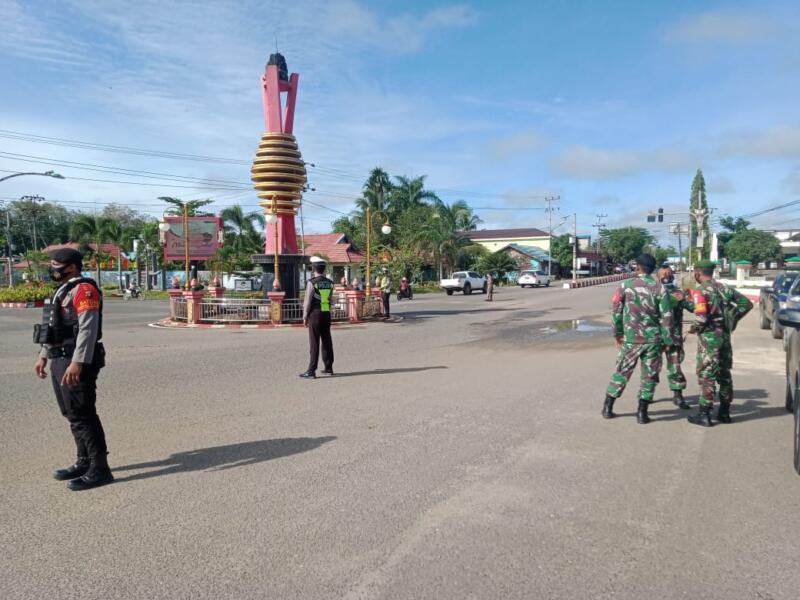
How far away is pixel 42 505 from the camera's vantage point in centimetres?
396

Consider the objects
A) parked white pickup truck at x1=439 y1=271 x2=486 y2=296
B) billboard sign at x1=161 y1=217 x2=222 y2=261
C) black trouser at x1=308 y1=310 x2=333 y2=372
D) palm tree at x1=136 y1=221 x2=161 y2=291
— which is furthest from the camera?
palm tree at x1=136 y1=221 x2=161 y2=291

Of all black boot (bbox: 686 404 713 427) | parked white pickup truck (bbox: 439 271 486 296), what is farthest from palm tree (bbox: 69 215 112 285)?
black boot (bbox: 686 404 713 427)

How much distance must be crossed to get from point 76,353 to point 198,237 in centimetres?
4569

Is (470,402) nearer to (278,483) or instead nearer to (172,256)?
(278,483)

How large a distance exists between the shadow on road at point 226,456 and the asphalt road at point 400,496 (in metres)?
0.03

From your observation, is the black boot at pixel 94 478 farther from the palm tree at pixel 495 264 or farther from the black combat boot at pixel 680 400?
the palm tree at pixel 495 264

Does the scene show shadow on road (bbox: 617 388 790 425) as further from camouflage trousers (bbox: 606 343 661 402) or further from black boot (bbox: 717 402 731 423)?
camouflage trousers (bbox: 606 343 661 402)

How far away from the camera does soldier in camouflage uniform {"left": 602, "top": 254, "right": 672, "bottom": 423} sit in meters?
5.90

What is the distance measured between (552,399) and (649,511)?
334 centimetres

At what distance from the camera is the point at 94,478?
433 cm

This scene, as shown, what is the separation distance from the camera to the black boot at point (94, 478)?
4262 mm

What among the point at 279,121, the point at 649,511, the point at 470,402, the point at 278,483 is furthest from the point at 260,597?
the point at 279,121

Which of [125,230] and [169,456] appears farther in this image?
[125,230]

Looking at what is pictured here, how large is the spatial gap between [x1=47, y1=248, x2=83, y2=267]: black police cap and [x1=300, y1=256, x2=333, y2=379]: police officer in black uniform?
4.38m
